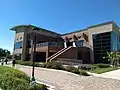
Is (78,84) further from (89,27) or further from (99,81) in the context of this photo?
(89,27)

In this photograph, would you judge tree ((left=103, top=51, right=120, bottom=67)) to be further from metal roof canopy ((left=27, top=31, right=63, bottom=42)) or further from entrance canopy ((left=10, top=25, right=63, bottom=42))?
entrance canopy ((left=10, top=25, right=63, bottom=42))

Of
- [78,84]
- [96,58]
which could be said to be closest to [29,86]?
[78,84]

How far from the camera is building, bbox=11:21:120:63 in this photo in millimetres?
34969

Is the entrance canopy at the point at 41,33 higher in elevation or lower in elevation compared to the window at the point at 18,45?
higher

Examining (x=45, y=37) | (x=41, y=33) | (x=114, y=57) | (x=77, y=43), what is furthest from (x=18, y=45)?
(x=114, y=57)

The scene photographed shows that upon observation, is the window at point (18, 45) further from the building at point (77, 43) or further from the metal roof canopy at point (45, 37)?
the metal roof canopy at point (45, 37)

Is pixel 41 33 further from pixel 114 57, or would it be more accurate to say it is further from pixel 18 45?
pixel 114 57

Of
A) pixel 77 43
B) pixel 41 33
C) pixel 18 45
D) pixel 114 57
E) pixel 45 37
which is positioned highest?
pixel 41 33

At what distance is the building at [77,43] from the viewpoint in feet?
115

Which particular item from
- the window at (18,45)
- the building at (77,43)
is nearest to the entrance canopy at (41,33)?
the building at (77,43)

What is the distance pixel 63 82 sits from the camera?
15.2 metres

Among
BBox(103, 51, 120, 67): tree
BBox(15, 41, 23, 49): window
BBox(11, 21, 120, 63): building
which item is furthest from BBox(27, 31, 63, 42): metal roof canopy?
BBox(103, 51, 120, 67): tree

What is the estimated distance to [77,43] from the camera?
140 feet

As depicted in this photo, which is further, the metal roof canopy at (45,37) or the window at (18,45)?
the window at (18,45)
